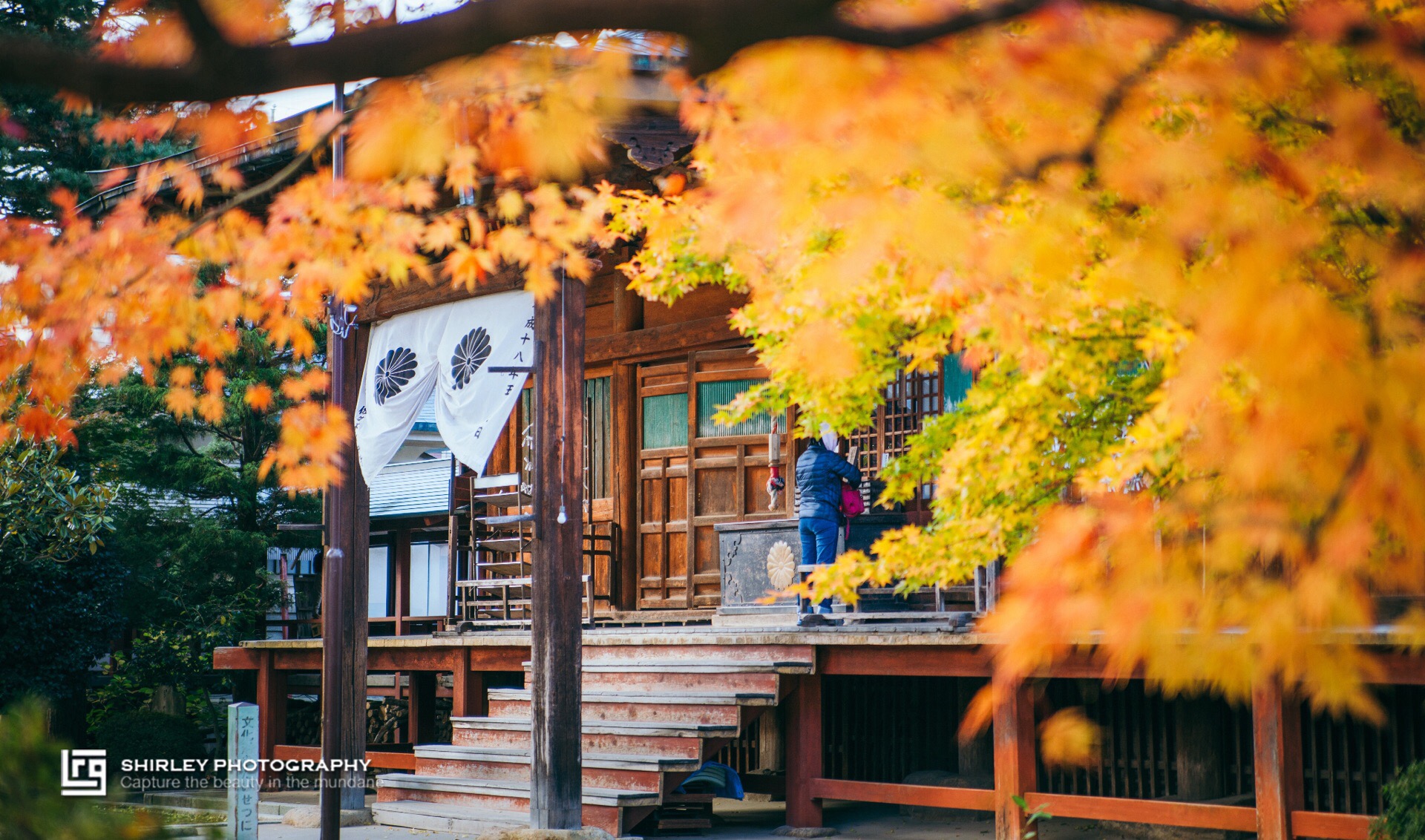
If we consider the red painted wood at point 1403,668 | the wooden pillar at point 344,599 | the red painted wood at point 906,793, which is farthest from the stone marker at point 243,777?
the red painted wood at point 1403,668

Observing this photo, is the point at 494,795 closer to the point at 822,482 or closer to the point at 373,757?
the point at 373,757

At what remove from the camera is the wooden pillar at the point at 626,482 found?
14.2 metres

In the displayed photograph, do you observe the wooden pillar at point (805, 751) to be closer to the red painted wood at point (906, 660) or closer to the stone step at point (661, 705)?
the red painted wood at point (906, 660)

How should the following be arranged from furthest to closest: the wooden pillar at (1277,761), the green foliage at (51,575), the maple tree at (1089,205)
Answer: the green foliage at (51,575) < the wooden pillar at (1277,761) < the maple tree at (1089,205)

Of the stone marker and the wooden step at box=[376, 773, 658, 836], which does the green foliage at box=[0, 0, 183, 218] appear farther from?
the stone marker

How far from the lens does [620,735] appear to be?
1010 centimetres

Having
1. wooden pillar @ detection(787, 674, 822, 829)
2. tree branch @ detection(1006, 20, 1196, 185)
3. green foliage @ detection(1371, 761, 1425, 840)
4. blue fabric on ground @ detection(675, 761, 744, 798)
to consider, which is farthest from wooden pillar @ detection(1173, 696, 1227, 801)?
tree branch @ detection(1006, 20, 1196, 185)

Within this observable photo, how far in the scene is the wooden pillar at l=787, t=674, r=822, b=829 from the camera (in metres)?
10.0

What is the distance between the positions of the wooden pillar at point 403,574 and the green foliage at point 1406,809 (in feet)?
52.8

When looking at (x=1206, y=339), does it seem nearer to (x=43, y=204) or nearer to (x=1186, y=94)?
(x=1186, y=94)

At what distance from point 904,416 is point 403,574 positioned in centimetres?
1258

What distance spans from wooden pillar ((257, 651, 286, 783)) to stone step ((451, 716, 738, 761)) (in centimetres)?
433

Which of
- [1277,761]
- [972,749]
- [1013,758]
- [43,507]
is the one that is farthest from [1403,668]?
[43,507]

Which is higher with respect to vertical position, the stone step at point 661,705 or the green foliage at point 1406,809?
the stone step at point 661,705
